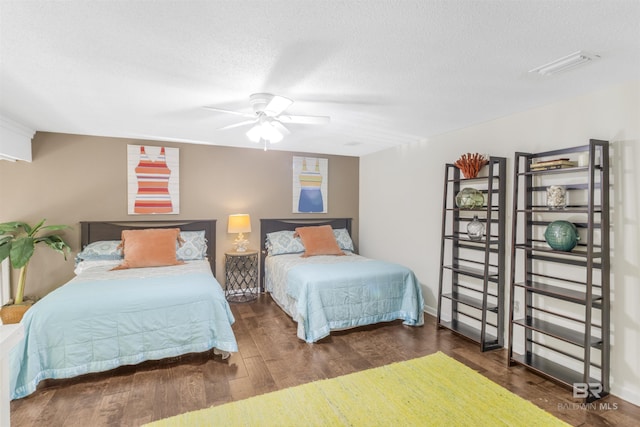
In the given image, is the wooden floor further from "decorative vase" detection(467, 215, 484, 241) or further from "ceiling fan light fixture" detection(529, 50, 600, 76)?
"ceiling fan light fixture" detection(529, 50, 600, 76)

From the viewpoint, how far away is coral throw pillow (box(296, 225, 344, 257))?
15.3 feet

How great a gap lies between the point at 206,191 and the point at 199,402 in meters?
3.04

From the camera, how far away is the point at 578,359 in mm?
2445

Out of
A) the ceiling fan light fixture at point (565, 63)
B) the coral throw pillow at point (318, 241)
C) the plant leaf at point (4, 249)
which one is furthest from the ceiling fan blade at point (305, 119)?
the plant leaf at point (4, 249)

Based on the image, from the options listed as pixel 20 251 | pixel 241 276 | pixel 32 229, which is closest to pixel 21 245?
pixel 20 251

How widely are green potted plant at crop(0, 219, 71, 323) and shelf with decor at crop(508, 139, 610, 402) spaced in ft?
15.6

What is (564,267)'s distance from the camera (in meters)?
2.72

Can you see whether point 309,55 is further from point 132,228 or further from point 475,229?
point 132,228

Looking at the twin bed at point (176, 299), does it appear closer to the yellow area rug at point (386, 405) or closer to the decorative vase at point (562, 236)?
the yellow area rug at point (386, 405)

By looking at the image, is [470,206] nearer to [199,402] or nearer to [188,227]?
[199,402]

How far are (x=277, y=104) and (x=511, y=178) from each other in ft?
7.64

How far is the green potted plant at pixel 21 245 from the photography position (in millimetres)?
3385

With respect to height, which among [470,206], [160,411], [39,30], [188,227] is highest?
[39,30]

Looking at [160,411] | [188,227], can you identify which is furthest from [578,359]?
[188,227]
